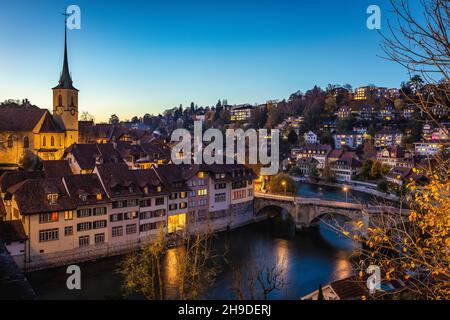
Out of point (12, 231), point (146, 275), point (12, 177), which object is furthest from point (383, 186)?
point (12, 231)

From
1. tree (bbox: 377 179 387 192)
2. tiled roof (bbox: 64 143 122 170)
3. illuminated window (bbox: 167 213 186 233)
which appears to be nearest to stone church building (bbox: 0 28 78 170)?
tiled roof (bbox: 64 143 122 170)

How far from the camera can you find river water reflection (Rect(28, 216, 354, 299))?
2387 centimetres

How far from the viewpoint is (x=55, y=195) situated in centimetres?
2780

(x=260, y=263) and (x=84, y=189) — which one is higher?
(x=84, y=189)

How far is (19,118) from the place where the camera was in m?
50.8

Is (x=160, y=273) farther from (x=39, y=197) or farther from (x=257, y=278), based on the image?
(x=39, y=197)

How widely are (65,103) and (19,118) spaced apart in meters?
5.65

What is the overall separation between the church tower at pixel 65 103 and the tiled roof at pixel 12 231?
27704 mm

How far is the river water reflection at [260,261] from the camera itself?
23867mm

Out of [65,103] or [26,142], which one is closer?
[26,142]

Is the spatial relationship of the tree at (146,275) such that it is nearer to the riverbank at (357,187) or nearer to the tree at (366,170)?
the riverbank at (357,187)

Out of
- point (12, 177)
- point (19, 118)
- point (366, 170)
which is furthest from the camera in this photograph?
point (366, 170)
